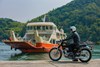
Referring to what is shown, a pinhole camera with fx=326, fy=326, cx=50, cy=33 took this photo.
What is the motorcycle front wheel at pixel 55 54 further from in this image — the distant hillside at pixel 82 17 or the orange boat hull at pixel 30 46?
the distant hillside at pixel 82 17

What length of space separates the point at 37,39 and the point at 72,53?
34658 millimetres

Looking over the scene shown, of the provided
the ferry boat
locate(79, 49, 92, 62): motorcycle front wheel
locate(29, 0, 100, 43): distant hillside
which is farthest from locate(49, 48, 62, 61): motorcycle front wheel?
locate(29, 0, 100, 43): distant hillside

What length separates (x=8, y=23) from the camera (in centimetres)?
18700

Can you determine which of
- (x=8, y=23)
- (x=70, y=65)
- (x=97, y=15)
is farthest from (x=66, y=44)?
(x=8, y=23)

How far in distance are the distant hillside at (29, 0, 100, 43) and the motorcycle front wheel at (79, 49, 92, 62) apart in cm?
13218

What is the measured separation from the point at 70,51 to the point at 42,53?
1357 inches

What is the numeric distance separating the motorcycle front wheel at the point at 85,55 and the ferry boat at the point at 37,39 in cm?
3315

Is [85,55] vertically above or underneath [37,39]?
underneath

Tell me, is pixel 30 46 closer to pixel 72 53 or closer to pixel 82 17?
pixel 72 53

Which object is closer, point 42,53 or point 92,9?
point 42,53

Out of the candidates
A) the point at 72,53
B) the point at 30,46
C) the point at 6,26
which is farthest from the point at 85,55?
the point at 6,26

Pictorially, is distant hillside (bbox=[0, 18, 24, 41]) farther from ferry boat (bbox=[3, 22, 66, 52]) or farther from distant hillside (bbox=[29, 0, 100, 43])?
ferry boat (bbox=[3, 22, 66, 52])

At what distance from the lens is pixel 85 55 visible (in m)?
10.5

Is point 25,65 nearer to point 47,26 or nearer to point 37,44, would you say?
point 37,44
